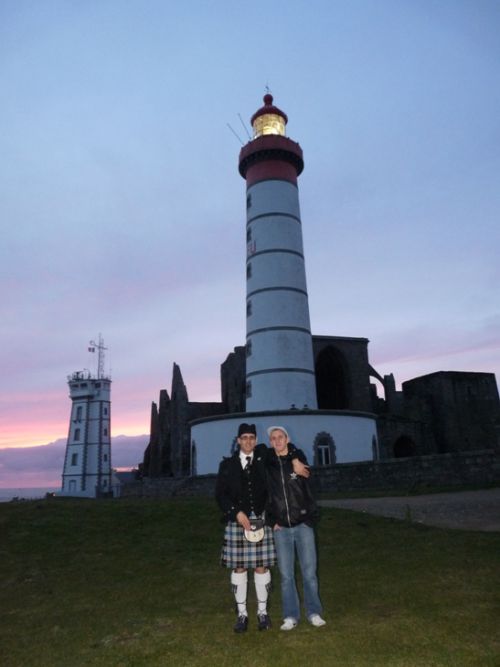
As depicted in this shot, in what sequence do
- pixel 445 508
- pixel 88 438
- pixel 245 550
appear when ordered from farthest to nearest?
pixel 88 438 → pixel 445 508 → pixel 245 550

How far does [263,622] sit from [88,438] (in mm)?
51953

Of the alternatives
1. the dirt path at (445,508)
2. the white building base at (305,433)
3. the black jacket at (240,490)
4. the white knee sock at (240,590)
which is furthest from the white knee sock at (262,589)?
the white building base at (305,433)

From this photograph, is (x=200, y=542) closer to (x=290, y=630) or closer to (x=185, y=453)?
(x=290, y=630)

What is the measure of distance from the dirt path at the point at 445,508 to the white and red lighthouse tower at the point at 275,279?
942 cm

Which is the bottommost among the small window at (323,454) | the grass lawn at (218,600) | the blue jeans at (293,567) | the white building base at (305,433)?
the grass lawn at (218,600)

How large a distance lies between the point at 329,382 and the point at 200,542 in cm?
2460

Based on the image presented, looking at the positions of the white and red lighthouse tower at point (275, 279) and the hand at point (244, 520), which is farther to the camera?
the white and red lighthouse tower at point (275, 279)

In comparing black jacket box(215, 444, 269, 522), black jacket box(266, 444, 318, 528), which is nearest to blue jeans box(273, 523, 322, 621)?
black jacket box(266, 444, 318, 528)

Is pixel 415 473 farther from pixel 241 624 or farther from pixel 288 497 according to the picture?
pixel 241 624

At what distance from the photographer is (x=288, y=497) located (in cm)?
481

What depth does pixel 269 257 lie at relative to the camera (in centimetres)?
2422

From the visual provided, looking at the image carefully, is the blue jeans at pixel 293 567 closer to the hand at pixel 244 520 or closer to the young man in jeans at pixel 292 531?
the young man in jeans at pixel 292 531

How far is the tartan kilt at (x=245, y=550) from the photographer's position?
4781mm

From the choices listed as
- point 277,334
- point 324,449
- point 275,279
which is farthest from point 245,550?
point 275,279
